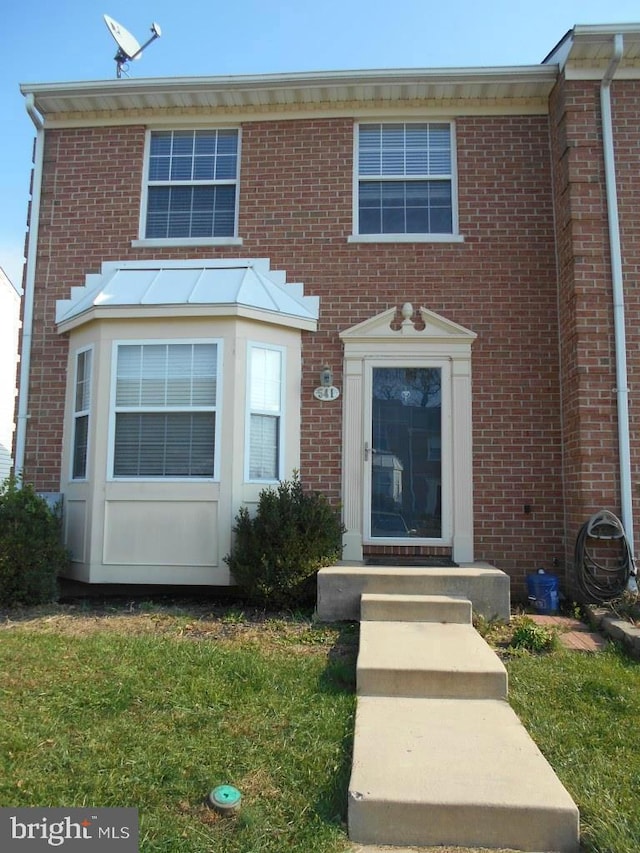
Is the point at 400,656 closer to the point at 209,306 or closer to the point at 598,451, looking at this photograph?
the point at 598,451

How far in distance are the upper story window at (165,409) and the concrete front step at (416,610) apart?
7.50ft

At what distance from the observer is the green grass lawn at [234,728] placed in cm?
245

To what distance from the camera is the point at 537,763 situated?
108 inches

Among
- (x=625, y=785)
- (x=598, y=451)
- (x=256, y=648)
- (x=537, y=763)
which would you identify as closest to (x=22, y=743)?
(x=256, y=648)

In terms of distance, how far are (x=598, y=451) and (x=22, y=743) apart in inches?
210

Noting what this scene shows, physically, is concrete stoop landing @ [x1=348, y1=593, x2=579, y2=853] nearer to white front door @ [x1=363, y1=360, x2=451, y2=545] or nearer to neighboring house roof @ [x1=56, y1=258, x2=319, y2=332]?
white front door @ [x1=363, y1=360, x2=451, y2=545]

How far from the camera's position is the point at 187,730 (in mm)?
3178

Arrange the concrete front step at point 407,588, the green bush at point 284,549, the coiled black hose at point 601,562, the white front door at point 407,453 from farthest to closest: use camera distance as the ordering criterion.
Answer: the white front door at point 407,453
the coiled black hose at point 601,562
the green bush at point 284,549
the concrete front step at point 407,588

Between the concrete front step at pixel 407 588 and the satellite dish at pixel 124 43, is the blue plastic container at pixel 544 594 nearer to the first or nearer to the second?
the concrete front step at pixel 407 588

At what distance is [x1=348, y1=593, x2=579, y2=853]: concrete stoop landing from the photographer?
239 cm

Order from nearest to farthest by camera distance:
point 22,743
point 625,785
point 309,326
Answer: point 625,785
point 22,743
point 309,326

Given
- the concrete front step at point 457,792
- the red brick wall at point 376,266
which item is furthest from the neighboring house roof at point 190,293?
the concrete front step at point 457,792

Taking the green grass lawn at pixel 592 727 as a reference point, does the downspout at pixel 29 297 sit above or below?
above

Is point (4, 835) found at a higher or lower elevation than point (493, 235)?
lower
